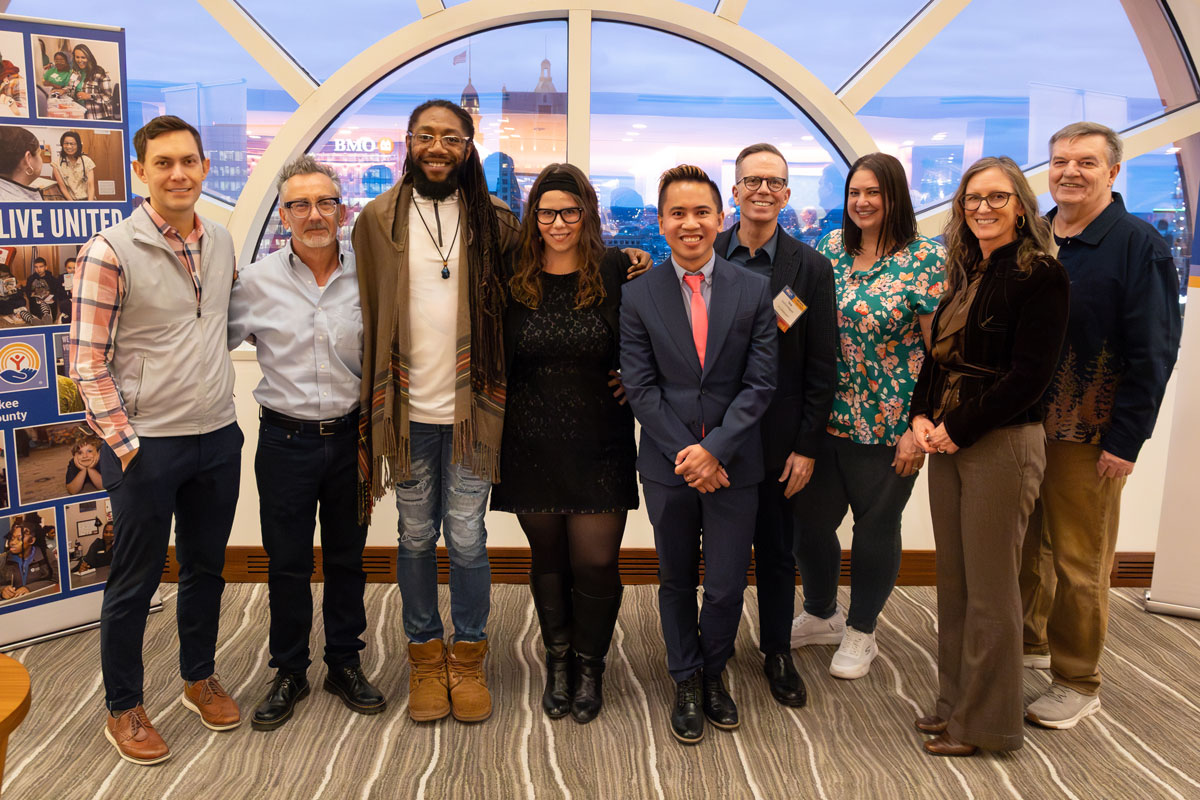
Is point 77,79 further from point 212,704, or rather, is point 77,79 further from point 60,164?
point 212,704

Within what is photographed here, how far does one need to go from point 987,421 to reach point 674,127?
2505 mm

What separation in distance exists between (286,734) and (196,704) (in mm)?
334

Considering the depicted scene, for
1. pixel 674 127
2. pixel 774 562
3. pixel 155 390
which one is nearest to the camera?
pixel 155 390

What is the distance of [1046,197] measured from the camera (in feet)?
13.7

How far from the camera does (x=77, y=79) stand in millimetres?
3107

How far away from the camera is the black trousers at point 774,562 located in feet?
9.01

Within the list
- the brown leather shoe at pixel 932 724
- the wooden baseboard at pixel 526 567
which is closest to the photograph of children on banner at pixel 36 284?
the wooden baseboard at pixel 526 567

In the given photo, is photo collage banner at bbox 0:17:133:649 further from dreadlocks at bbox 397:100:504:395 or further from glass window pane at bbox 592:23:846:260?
glass window pane at bbox 592:23:846:260

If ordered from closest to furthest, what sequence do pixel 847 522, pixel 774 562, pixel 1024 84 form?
pixel 774 562, pixel 847 522, pixel 1024 84

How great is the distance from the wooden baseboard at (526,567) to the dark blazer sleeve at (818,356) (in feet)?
4.74

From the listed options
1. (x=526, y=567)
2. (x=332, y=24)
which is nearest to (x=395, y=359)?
(x=526, y=567)

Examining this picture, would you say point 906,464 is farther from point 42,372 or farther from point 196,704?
point 42,372

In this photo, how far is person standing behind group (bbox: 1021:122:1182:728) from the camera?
2.53 metres

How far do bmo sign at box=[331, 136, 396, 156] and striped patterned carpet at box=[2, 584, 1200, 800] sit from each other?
241 cm
